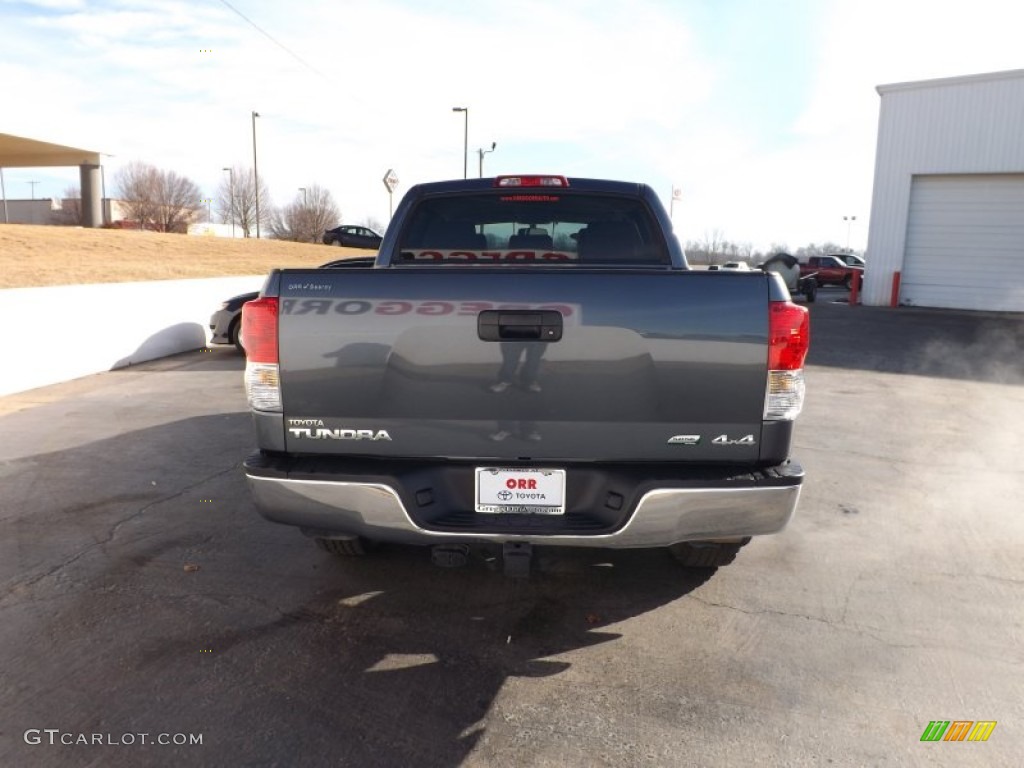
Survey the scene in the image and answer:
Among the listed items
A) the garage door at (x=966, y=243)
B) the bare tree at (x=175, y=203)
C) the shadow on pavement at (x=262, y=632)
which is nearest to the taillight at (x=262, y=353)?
the shadow on pavement at (x=262, y=632)

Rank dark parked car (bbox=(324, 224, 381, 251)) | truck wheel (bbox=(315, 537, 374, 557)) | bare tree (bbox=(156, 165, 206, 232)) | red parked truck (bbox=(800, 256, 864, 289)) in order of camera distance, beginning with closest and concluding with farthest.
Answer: truck wheel (bbox=(315, 537, 374, 557)) < red parked truck (bbox=(800, 256, 864, 289)) < dark parked car (bbox=(324, 224, 381, 251)) < bare tree (bbox=(156, 165, 206, 232))

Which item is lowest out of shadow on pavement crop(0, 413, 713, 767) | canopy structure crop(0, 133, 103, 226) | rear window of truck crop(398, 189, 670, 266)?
shadow on pavement crop(0, 413, 713, 767)

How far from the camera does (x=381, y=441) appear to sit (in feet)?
9.27

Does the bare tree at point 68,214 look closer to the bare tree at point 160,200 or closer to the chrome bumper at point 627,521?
the bare tree at point 160,200

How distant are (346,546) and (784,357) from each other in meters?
2.40

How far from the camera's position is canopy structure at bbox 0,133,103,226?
32.0m

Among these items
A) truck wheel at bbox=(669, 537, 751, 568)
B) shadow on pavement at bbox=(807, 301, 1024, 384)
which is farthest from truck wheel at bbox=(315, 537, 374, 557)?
shadow on pavement at bbox=(807, 301, 1024, 384)

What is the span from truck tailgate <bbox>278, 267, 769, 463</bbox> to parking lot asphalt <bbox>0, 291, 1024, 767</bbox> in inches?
32.3

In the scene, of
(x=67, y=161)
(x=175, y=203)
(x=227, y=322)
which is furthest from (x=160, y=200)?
(x=227, y=322)

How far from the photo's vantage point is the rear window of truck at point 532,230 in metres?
4.13

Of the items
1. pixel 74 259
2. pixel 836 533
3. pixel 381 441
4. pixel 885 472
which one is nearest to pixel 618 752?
pixel 381 441

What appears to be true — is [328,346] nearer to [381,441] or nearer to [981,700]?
[381,441]

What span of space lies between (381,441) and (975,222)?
21.6 metres

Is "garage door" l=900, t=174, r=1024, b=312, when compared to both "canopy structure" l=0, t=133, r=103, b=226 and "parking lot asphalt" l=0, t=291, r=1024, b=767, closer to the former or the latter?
"parking lot asphalt" l=0, t=291, r=1024, b=767
